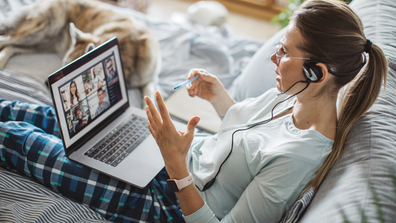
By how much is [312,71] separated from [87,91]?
2.51 ft

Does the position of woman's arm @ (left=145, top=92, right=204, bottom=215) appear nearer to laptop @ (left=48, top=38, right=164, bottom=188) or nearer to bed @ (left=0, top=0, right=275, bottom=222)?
laptop @ (left=48, top=38, right=164, bottom=188)

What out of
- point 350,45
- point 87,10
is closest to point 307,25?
point 350,45

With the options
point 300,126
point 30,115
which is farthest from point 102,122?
point 300,126

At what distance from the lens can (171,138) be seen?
742 millimetres

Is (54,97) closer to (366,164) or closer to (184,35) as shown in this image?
(366,164)

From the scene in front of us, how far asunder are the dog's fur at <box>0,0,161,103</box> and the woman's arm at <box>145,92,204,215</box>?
35.7 inches

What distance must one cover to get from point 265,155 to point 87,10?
1705mm

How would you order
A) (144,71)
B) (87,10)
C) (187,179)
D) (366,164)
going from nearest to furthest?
1. (366,164)
2. (187,179)
3. (144,71)
4. (87,10)

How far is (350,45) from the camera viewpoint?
2.33 ft

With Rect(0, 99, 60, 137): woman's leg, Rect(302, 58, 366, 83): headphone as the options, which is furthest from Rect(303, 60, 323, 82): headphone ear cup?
Rect(0, 99, 60, 137): woman's leg

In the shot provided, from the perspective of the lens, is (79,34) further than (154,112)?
Yes

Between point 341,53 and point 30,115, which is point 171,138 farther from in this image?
point 30,115

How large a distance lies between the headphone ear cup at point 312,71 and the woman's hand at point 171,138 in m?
0.34

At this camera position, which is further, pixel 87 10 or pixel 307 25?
pixel 87 10
